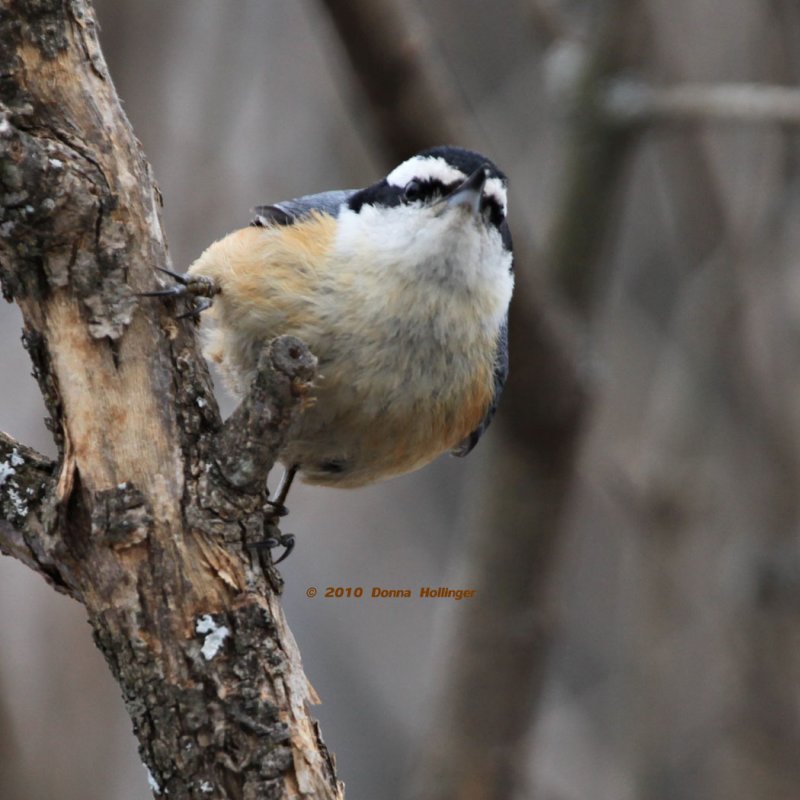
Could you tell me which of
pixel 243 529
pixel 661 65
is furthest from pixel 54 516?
pixel 661 65

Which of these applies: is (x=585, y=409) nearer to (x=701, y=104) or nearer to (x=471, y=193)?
(x=701, y=104)

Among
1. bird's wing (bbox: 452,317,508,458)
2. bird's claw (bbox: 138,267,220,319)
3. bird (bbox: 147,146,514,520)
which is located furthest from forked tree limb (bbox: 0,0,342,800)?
bird's wing (bbox: 452,317,508,458)

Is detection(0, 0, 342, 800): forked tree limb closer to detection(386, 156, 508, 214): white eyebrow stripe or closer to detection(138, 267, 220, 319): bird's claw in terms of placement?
detection(138, 267, 220, 319): bird's claw

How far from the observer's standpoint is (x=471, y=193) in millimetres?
2303

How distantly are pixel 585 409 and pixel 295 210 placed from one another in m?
1.32

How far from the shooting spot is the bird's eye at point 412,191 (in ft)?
7.85

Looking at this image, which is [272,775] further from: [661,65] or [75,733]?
[661,65]

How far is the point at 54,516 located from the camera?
1.70 metres

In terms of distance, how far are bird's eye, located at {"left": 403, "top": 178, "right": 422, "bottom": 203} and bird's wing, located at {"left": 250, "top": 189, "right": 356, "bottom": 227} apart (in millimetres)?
215

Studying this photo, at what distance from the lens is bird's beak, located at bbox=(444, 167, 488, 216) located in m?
2.29

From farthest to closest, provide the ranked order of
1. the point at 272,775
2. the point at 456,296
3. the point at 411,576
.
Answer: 1. the point at 411,576
2. the point at 456,296
3. the point at 272,775

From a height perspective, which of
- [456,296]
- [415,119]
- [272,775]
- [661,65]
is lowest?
[272,775]

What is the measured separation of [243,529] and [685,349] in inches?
107

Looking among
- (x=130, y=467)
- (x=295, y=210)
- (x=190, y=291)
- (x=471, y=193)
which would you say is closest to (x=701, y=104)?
(x=471, y=193)
